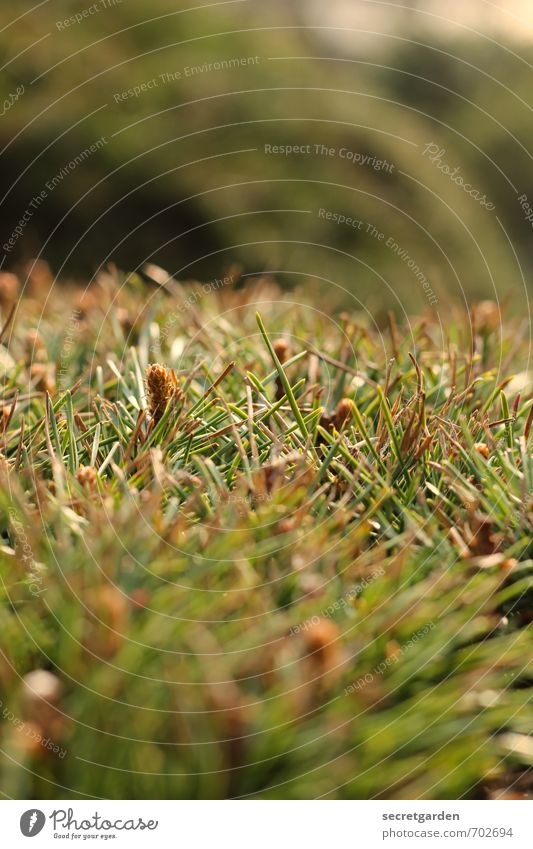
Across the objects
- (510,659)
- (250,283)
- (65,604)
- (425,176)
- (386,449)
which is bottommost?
(510,659)

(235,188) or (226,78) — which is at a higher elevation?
(226,78)

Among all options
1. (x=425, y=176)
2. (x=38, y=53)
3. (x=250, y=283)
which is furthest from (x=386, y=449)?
(x=425, y=176)

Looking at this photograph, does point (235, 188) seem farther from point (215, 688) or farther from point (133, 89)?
point (215, 688)
